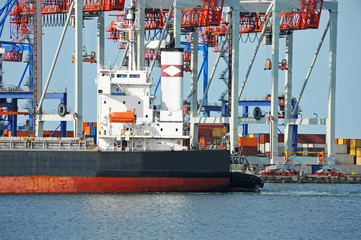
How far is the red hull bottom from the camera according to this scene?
5453 cm

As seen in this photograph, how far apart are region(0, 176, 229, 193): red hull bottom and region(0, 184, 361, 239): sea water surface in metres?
0.56

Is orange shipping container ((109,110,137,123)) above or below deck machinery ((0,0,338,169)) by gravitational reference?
below

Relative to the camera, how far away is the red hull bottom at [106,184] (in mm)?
54531

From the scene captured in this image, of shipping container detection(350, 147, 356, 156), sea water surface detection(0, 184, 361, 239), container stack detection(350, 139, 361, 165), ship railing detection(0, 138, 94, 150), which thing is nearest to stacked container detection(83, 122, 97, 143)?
ship railing detection(0, 138, 94, 150)

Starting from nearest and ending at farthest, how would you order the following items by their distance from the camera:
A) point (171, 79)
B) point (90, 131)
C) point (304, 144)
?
point (171, 79) → point (90, 131) → point (304, 144)

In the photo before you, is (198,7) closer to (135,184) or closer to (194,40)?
(194,40)

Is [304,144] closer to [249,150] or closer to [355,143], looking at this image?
[355,143]

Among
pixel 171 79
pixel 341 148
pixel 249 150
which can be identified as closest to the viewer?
pixel 171 79

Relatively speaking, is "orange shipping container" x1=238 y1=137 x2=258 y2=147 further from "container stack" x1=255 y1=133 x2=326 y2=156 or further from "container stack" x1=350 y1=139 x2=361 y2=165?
"container stack" x1=350 y1=139 x2=361 y2=165

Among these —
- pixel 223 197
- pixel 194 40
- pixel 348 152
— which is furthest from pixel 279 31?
pixel 223 197

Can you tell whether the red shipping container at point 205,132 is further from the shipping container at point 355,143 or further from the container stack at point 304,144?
the shipping container at point 355,143

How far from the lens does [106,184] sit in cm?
5475

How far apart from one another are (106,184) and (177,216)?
30.7ft

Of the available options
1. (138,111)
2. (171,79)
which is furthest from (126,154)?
(171,79)
